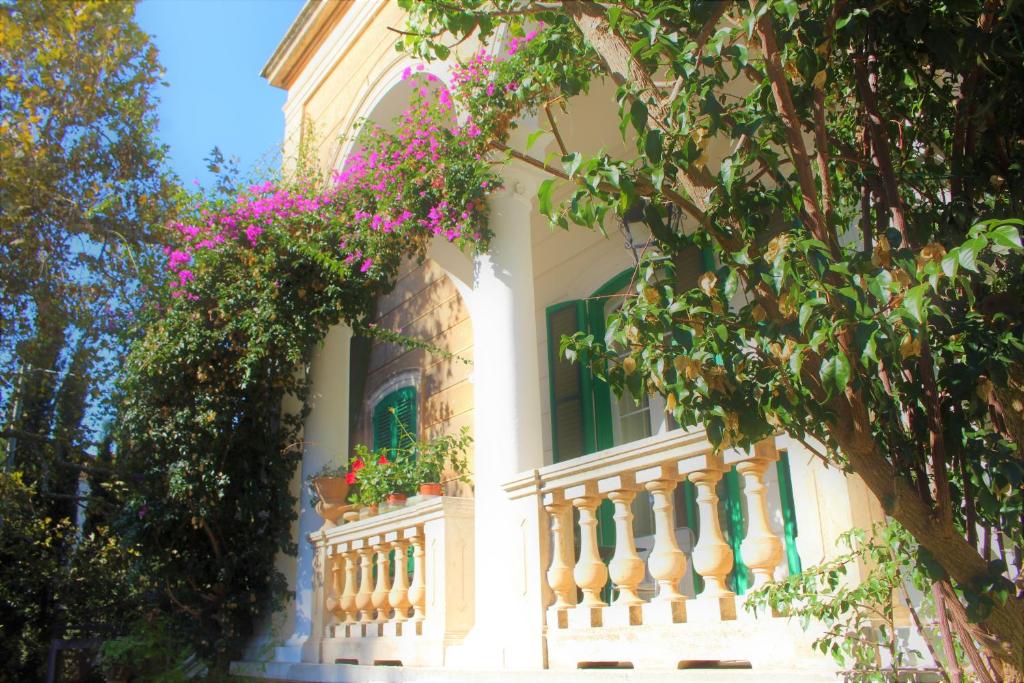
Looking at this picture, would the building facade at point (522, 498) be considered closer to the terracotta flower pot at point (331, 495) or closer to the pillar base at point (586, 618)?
the pillar base at point (586, 618)

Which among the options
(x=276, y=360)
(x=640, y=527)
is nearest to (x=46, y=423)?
(x=276, y=360)

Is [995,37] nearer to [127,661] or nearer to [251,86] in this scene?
[127,661]

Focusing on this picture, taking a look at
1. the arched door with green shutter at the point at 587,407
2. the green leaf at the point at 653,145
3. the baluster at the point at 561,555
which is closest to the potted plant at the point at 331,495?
the arched door with green shutter at the point at 587,407

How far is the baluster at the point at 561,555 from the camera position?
169 inches

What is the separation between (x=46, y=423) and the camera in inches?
422

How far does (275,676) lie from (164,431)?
210cm

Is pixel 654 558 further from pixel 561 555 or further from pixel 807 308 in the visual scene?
pixel 807 308

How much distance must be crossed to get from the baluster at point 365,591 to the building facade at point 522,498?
0.05 ft

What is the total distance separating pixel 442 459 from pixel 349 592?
122 cm

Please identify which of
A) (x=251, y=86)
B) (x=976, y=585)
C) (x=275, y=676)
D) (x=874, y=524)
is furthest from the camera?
(x=251, y=86)

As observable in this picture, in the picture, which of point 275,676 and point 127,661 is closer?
point 275,676

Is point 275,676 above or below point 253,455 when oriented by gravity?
below

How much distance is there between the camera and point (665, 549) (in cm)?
379

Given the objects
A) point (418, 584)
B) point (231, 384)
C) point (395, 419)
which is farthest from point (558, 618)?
point (395, 419)
